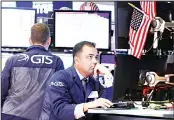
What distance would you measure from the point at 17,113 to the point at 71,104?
796 millimetres

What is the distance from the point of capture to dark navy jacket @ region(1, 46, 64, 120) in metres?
2.82

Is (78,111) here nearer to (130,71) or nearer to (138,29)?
(130,71)

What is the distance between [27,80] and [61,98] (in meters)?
0.69

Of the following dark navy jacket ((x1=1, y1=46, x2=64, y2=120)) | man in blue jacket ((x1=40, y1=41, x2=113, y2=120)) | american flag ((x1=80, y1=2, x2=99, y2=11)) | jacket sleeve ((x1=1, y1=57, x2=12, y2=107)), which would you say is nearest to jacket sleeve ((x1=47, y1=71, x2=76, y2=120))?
man in blue jacket ((x1=40, y1=41, x2=113, y2=120))

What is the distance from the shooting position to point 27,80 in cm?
284

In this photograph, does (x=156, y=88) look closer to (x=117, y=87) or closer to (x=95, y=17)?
(x=117, y=87)

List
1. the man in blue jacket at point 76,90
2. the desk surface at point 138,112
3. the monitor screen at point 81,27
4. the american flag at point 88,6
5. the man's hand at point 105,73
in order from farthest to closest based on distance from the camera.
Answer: the american flag at point 88,6, the monitor screen at point 81,27, the man's hand at point 105,73, the man in blue jacket at point 76,90, the desk surface at point 138,112

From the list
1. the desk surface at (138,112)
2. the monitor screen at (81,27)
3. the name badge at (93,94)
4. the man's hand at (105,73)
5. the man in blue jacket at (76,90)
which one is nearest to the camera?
the desk surface at (138,112)

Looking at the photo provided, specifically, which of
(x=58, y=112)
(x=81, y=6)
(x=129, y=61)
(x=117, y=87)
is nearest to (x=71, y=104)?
(x=58, y=112)

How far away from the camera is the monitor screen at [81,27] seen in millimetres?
3338

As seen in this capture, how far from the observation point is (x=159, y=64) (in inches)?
83.8

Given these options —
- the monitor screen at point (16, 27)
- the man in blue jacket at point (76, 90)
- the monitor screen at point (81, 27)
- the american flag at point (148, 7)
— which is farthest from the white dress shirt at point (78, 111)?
the monitor screen at point (16, 27)

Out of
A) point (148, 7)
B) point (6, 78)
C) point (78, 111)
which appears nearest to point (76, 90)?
point (78, 111)

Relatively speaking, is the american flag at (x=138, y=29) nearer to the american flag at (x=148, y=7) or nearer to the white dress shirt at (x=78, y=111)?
the american flag at (x=148, y=7)
